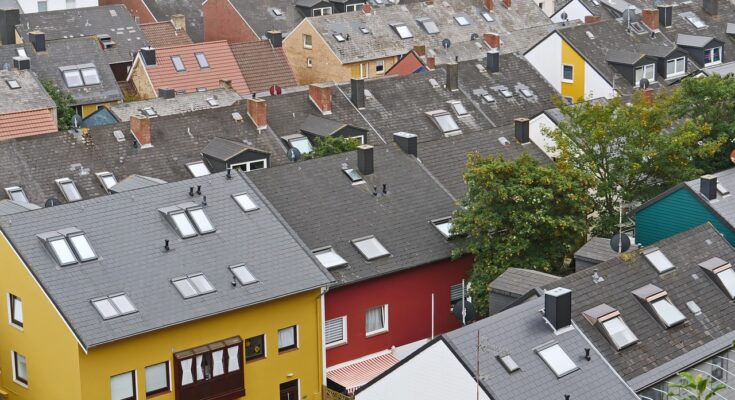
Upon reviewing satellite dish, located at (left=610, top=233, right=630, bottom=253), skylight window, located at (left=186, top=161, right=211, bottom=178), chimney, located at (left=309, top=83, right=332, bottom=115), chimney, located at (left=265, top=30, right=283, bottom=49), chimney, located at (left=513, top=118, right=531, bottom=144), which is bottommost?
satellite dish, located at (left=610, top=233, right=630, bottom=253)

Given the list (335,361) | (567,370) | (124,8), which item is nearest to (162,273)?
(335,361)

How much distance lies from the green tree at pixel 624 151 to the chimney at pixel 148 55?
32.2 meters

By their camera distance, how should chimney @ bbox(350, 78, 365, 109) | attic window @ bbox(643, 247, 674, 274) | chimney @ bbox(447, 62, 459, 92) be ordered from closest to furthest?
attic window @ bbox(643, 247, 674, 274) < chimney @ bbox(350, 78, 365, 109) < chimney @ bbox(447, 62, 459, 92)

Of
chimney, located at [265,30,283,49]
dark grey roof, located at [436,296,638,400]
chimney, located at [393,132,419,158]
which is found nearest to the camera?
dark grey roof, located at [436,296,638,400]

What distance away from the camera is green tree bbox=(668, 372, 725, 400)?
32.5m

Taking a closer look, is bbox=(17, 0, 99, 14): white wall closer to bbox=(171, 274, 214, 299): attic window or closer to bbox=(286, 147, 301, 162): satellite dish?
bbox=(286, 147, 301, 162): satellite dish

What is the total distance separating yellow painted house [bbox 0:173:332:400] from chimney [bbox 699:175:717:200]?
15473 mm

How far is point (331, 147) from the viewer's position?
6731 cm

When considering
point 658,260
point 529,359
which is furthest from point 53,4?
point 529,359

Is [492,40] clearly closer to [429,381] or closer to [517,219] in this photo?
[517,219]

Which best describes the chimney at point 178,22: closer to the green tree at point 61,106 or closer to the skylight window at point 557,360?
the green tree at point 61,106

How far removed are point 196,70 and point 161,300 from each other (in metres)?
40.3

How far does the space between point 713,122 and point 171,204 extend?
24892 millimetres

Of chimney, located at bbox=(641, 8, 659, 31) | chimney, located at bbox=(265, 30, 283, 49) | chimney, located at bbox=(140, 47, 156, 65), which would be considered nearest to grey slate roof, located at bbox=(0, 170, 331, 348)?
chimney, located at bbox=(140, 47, 156, 65)
